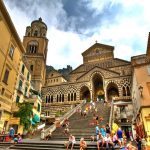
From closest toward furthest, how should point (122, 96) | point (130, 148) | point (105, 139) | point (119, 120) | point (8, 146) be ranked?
1. point (130, 148)
2. point (105, 139)
3. point (8, 146)
4. point (119, 120)
5. point (122, 96)

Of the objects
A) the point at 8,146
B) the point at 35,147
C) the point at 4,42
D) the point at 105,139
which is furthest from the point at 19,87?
the point at 105,139

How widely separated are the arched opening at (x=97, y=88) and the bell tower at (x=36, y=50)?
13775mm

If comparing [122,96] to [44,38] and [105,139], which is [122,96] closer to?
[105,139]

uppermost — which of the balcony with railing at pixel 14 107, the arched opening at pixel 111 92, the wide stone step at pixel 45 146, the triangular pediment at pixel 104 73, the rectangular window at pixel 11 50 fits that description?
the triangular pediment at pixel 104 73

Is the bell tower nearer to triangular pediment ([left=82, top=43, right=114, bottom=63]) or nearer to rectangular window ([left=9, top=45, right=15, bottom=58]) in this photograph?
triangular pediment ([left=82, top=43, right=114, bottom=63])

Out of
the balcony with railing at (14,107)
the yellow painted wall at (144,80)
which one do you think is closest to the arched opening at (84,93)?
the balcony with railing at (14,107)

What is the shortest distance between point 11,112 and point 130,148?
16.7m

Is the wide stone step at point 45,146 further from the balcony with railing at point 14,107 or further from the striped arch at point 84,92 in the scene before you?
the striped arch at point 84,92

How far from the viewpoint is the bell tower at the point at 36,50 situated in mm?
42650

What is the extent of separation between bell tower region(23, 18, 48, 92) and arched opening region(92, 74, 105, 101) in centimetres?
1378

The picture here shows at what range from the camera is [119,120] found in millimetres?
24406

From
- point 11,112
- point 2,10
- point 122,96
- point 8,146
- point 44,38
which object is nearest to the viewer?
point 8,146

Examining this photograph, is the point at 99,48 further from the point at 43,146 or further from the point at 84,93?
the point at 43,146

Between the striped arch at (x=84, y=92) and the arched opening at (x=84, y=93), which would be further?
the arched opening at (x=84, y=93)
